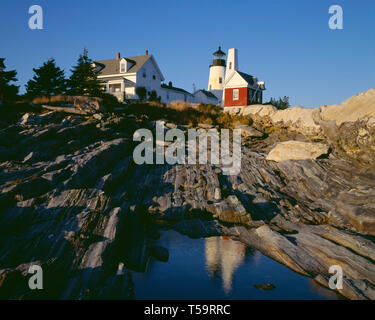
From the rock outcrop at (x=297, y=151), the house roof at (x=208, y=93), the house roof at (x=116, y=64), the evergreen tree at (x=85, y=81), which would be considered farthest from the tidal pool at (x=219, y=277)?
the house roof at (x=208, y=93)

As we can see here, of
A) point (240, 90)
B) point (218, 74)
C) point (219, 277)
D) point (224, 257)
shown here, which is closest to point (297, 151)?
point (224, 257)

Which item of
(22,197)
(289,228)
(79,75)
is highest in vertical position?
(79,75)

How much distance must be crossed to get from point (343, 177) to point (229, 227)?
10.1 metres

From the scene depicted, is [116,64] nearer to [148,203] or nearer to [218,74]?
[218,74]

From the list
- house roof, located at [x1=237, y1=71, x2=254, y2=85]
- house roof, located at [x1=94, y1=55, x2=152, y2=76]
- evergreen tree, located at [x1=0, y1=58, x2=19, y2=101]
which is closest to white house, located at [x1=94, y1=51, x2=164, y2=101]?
house roof, located at [x1=94, y1=55, x2=152, y2=76]

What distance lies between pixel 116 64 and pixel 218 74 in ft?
64.3

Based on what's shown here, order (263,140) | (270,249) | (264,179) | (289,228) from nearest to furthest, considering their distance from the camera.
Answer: (270,249)
(289,228)
(264,179)
(263,140)

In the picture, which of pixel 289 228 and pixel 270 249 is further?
pixel 289 228

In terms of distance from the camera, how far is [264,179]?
23.0m

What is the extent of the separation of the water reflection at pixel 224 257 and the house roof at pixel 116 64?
120 ft

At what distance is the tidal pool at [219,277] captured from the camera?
11.9 meters

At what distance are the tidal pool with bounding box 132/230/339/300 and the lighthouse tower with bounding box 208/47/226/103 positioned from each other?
4617cm

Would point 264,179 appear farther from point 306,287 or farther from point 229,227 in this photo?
point 306,287
